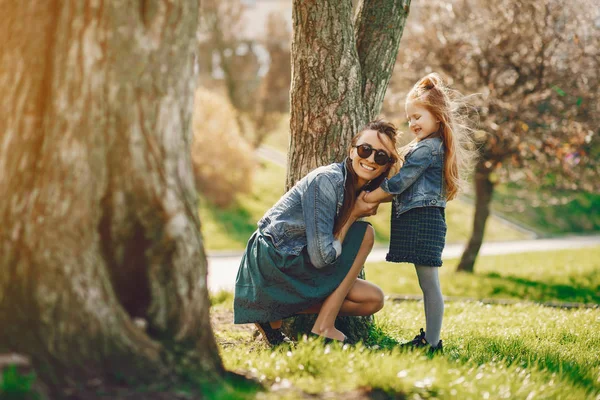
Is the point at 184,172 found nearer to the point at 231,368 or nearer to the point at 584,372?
the point at 231,368

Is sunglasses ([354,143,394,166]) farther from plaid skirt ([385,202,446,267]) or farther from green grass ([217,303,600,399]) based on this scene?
green grass ([217,303,600,399])

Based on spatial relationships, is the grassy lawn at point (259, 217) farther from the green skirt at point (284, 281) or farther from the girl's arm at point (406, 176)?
the girl's arm at point (406, 176)

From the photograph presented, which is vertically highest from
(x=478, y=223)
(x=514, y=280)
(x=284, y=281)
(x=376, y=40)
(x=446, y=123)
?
(x=376, y=40)

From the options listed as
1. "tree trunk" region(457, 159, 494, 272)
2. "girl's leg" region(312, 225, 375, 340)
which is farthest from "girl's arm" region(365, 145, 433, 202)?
"tree trunk" region(457, 159, 494, 272)

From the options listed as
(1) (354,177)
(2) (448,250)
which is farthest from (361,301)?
(2) (448,250)

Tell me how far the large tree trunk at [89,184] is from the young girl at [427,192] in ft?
6.02

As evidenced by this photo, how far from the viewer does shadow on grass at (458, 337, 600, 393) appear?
12.0 ft

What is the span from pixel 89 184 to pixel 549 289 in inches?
372

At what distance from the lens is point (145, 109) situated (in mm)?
2809

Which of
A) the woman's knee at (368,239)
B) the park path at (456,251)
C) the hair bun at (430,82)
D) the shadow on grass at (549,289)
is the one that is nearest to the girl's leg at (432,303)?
the woman's knee at (368,239)

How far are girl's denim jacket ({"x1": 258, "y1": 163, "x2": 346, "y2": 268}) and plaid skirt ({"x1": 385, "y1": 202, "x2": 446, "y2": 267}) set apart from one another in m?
0.55

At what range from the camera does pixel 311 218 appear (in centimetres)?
396

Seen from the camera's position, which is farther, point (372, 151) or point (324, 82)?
point (324, 82)

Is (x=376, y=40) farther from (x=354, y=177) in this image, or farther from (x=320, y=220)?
(x=320, y=220)
